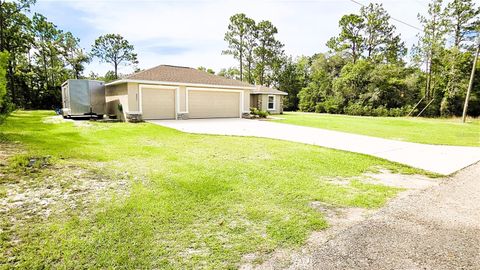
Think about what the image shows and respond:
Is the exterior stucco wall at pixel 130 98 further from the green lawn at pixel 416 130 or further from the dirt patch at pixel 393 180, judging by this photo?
the dirt patch at pixel 393 180

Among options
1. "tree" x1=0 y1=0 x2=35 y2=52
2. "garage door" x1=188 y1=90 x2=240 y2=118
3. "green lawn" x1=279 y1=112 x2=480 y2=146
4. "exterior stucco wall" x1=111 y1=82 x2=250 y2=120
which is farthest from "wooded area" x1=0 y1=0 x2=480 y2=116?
"garage door" x1=188 y1=90 x2=240 y2=118

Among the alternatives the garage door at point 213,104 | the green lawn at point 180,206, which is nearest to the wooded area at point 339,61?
the garage door at point 213,104

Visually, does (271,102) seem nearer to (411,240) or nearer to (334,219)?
(334,219)

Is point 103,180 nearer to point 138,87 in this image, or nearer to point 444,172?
point 444,172

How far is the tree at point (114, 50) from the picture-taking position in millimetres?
37875

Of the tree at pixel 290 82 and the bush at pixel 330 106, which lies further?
the tree at pixel 290 82

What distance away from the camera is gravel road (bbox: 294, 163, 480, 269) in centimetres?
227

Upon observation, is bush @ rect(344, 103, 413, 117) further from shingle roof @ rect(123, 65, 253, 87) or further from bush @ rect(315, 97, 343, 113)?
shingle roof @ rect(123, 65, 253, 87)

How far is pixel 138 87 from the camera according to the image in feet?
47.5

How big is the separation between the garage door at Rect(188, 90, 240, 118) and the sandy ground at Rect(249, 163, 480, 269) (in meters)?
14.2

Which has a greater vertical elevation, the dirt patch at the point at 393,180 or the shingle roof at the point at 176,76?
the shingle roof at the point at 176,76

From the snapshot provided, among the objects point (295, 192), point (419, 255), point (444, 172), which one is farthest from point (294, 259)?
point (444, 172)

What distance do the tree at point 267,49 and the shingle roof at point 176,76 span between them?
18.5 m

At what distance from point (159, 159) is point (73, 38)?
37.5 metres
